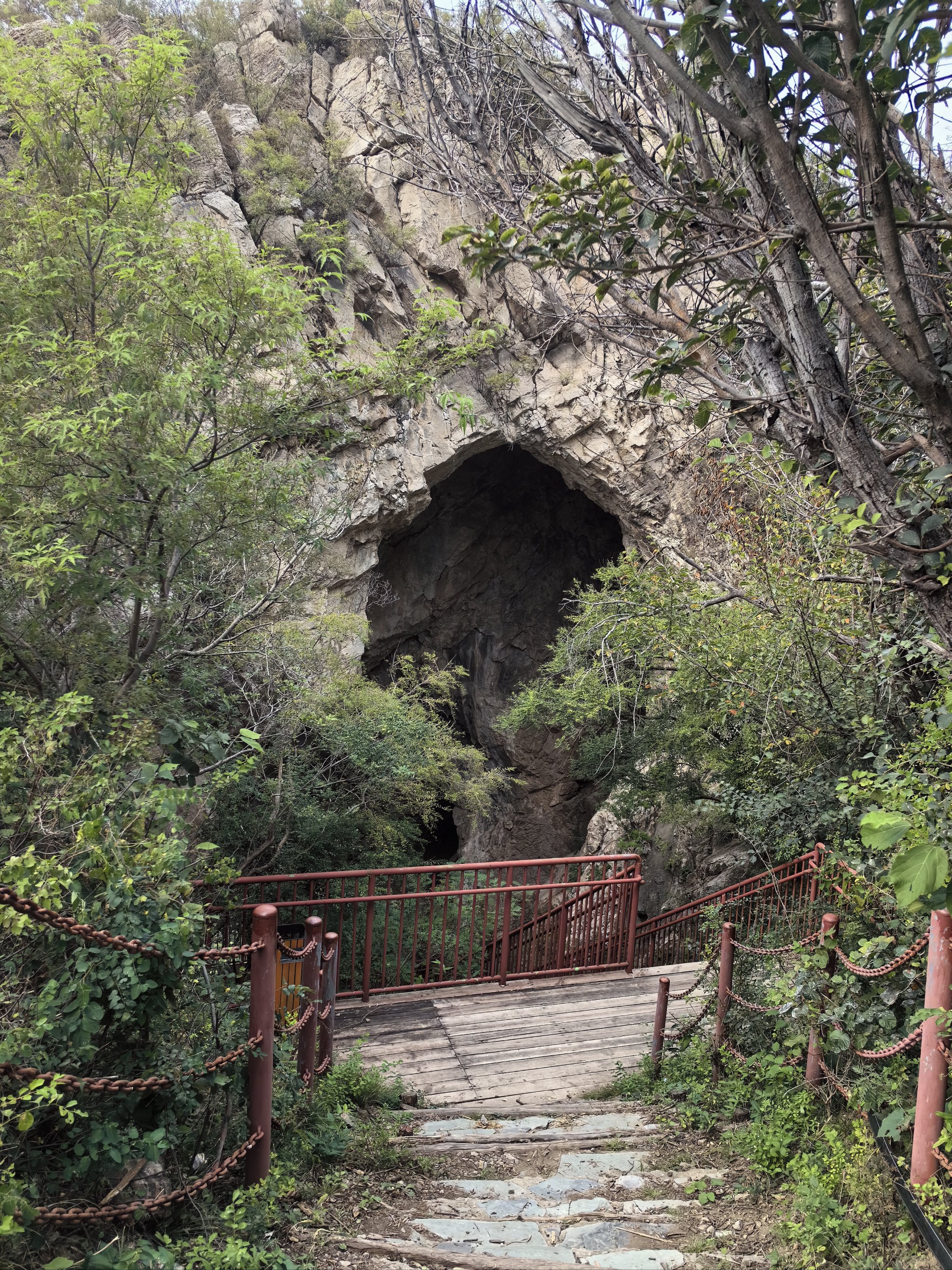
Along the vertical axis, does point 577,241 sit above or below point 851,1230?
above

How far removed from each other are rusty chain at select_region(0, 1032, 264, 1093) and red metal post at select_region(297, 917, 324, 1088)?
0.62 metres

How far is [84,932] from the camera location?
229 cm

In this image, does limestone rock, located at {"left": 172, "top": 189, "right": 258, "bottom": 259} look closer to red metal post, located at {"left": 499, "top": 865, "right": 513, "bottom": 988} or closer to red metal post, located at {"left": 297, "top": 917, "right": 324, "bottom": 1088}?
red metal post, located at {"left": 499, "top": 865, "right": 513, "bottom": 988}

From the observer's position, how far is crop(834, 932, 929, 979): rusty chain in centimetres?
313

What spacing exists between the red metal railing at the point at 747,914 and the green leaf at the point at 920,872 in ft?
8.16

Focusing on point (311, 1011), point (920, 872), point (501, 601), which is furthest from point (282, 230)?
point (920, 872)

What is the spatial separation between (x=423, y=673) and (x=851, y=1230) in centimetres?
1415

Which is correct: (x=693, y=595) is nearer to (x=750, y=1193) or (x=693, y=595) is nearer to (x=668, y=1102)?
(x=668, y=1102)

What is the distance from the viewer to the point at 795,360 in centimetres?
350

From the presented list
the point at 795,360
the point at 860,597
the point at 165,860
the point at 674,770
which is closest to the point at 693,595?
the point at 860,597

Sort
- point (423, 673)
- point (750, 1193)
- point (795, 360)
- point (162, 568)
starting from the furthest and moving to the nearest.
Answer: point (423, 673)
point (162, 568)
point (795, 360)
point (750, 1193)

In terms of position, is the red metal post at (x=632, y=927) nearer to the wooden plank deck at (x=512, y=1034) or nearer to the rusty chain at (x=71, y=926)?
the wooden plank deck at (x=512, y=1034)

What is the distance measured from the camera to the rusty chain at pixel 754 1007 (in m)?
3.86

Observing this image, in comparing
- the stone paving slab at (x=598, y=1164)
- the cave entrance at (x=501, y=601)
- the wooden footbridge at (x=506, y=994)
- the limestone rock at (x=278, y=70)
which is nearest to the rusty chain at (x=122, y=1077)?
the wooden footbridge at (x=506, y=994)
